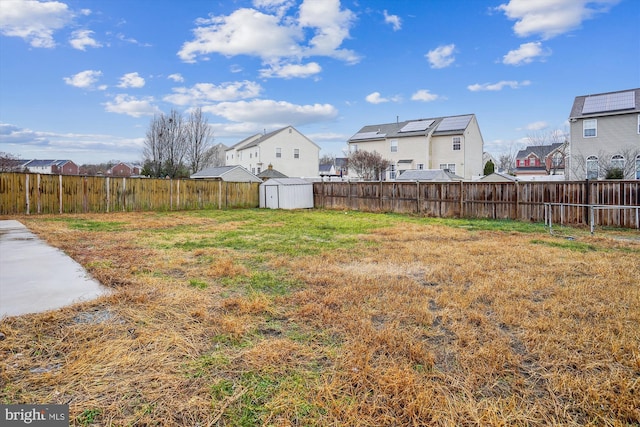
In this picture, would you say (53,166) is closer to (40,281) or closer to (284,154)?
(284,154)

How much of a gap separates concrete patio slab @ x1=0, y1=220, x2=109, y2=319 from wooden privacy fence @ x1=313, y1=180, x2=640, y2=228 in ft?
39.6

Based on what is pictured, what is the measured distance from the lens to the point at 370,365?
230 centimetres

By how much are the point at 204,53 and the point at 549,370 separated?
811 inches

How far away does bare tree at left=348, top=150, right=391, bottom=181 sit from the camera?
31.5 m

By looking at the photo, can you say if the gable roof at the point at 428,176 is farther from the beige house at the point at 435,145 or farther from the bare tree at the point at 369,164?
the bare tree at the point at 369,164

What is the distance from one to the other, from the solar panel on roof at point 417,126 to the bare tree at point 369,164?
3532mm

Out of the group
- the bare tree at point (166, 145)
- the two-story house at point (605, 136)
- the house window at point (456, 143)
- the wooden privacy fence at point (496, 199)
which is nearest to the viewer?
the wooden privacy fence at point (496, 199)

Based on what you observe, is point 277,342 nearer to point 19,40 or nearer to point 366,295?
point 366,295

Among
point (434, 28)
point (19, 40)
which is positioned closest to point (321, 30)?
point (434, 28)

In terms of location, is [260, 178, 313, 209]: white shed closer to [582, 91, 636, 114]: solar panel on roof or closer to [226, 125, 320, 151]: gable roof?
[226, 125, 320, 151]: gable roof

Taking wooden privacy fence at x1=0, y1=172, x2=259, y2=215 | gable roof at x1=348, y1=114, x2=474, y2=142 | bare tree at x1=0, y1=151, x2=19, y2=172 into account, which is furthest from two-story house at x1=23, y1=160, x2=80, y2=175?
wooden privacy fence at x1=0, y1=172, x2=259, y2=215

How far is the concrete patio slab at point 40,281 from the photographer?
131 inches

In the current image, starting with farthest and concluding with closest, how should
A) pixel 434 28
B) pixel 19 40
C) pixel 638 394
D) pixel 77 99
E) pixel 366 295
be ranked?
pixel 77 99
pixel 434 28
pixel 19 40
pixel 366 295
pixel 638 394

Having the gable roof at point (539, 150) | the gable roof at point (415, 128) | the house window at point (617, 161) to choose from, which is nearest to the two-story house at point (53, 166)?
the gable roof at point (415, 128)
